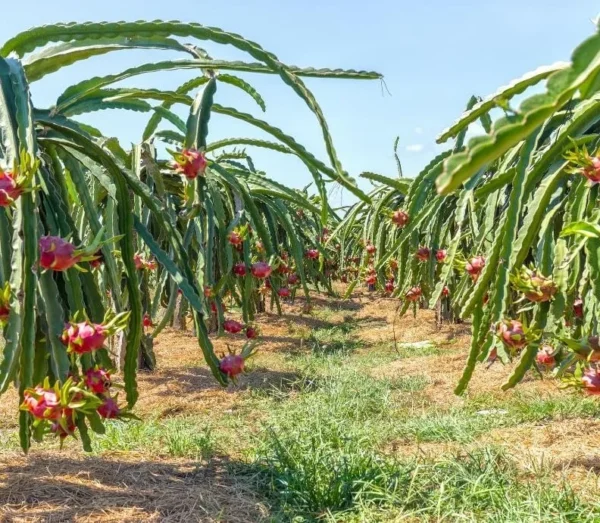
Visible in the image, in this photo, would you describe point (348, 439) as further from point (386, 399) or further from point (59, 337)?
point (59, 337)

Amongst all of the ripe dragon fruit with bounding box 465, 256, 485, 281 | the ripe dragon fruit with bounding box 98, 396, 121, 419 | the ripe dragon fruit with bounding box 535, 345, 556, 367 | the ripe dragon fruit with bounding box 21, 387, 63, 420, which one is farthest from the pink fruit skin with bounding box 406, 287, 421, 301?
the ripe dragon fruit with bounding box 21, 387, 63, 420

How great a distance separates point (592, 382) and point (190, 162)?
1412mm

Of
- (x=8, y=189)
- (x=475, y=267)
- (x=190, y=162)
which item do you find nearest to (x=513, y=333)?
(x=475, y=267)

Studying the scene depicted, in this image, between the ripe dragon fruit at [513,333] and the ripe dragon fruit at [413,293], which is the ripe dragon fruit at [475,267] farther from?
the ripe dragon fruit at [413,293]

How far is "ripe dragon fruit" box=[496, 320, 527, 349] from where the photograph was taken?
7.37 ft

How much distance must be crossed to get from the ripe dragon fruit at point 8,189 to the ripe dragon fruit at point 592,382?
1631 mm

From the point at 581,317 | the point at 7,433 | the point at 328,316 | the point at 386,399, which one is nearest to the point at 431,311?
the point at 328,316

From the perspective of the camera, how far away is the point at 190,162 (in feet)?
6.84

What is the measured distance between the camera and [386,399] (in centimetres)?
423

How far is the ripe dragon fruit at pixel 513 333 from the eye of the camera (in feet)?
7.37

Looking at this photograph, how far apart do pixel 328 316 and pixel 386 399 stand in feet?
17.6

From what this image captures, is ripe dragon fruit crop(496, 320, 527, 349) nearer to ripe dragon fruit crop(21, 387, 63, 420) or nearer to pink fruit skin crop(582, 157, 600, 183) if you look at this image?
pink fruit skin crop(582, 157, 600, 183)

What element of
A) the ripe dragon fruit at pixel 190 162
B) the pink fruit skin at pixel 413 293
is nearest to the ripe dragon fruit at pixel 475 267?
the ripe dragon fruit at pixel 190 162

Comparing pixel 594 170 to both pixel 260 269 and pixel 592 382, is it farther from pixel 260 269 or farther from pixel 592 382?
pixel 260 269
